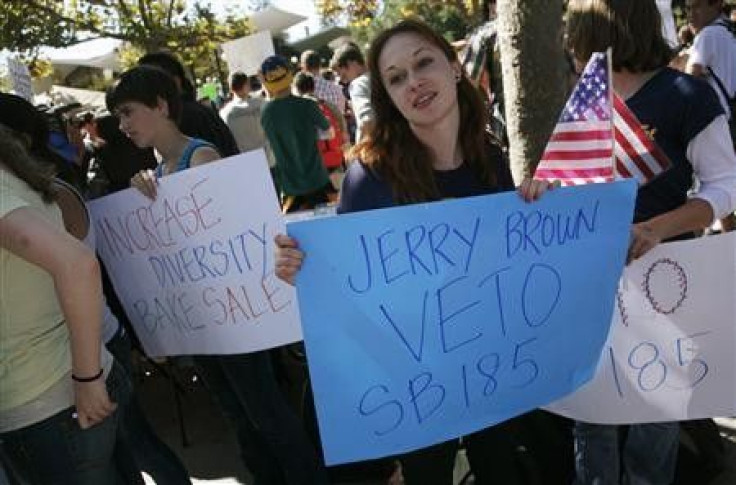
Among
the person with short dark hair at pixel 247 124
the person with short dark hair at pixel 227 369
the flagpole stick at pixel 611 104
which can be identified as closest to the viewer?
the flagpole stick at pixel 611 104

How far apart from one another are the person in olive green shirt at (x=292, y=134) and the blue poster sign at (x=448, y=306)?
3895 mm

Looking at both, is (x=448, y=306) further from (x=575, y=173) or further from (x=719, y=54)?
(x=719, y=54)

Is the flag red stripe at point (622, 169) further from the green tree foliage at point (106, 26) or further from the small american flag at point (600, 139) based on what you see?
the green tree foliage at point (106, 26)

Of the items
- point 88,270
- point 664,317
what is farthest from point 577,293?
point 88,270

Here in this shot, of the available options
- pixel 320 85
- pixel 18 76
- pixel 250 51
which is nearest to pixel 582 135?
pixel 18 76

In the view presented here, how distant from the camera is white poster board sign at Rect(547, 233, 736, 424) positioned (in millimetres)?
2049

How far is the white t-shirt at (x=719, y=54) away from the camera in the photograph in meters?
4.61

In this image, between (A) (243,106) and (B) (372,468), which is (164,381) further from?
(A) (243,106)

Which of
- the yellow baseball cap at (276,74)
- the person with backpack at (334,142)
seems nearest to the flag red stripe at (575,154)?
the yellow baseball cap at (276,74)

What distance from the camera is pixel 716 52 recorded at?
15.2 feet

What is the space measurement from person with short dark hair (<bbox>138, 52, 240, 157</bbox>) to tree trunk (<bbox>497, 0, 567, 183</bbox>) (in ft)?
4.69

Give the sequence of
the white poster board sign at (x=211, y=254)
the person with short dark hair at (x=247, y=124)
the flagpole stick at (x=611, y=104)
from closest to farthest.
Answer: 1. the flagpole stick at (x=611, y=104)
2. the white poster board sign at (x=211, y=254)
3. the person with short dark hair at (x=247, y=124)

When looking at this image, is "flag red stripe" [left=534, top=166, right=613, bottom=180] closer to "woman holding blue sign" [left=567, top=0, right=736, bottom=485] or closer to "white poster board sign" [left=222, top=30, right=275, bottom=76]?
"woman holding blue sign" [left=567, top=0, right=736, bottom=485]

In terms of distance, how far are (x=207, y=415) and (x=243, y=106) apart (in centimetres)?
382
